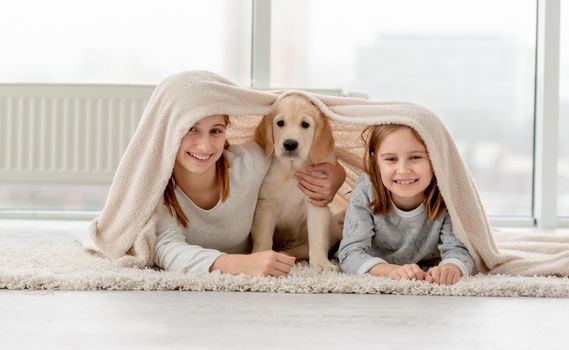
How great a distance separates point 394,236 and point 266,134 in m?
0.47

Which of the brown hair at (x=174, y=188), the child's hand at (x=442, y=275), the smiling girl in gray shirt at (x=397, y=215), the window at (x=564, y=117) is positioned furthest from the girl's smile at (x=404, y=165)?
the window at (x=564, y=117)

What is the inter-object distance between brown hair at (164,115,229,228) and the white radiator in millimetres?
1976

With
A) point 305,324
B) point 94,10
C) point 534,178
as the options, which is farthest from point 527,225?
point 305,324

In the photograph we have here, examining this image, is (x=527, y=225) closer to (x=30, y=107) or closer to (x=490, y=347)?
(x=30, y=107)

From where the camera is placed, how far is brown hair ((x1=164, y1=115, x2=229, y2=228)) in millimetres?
2309

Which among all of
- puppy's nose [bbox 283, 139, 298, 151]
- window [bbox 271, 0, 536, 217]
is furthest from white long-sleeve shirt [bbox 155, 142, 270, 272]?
window [bbox 271, 0, 536, 217]

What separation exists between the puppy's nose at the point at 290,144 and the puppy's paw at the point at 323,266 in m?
0.32

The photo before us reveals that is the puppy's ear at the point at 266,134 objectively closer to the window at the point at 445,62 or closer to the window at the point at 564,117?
the window at the point at 445,62

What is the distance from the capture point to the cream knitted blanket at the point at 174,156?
87.2 inches

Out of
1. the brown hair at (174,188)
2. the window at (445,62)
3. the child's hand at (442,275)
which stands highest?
the window at (445,62)

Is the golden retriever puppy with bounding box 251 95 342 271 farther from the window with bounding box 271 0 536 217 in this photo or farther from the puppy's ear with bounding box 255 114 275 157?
the window with bounding box 271 0 536 217

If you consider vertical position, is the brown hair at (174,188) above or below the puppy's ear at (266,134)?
below

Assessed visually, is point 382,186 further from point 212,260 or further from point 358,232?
point 212,260

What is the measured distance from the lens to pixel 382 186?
2273 mm
